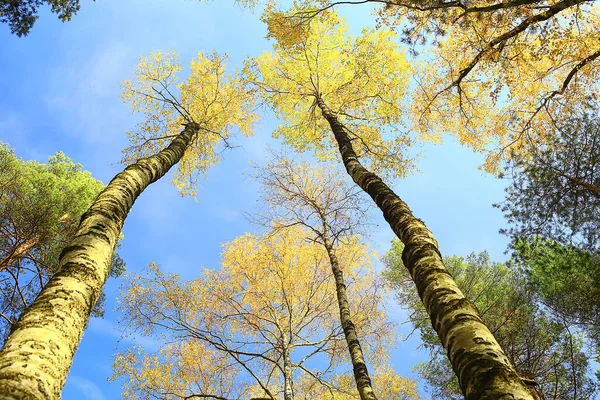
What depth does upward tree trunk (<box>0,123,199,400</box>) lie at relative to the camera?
1.88 metres

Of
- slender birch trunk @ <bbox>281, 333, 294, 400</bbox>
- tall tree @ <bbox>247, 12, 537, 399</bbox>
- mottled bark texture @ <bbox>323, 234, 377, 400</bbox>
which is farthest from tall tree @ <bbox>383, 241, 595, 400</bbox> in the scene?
tall tree @ <bbox>247, 12, 537, 399</bbox>

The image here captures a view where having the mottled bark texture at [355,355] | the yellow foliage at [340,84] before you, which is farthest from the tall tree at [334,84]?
the mottled bark texture at [355,355]

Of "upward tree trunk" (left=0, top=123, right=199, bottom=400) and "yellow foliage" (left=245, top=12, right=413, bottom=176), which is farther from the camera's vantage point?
"yellow foliage" (left=245, top=12, right=413, bottom=176)

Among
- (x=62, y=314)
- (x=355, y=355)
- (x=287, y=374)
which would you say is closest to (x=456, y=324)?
(x=62, y=314)

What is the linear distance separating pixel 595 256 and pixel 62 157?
17094 mm

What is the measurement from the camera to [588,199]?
8375 mm

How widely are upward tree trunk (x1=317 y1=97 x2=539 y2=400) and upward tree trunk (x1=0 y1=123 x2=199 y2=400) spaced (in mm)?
2223

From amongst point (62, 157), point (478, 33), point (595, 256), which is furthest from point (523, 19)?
point (62, 157)

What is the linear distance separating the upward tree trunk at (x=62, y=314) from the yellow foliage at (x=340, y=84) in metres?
7.40

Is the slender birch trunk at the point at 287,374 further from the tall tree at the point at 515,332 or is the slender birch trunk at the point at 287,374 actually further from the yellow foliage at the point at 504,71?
the yellow foliage at the point at 504,71

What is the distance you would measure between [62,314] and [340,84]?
9.73 metres

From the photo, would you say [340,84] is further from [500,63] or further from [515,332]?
[515,332]

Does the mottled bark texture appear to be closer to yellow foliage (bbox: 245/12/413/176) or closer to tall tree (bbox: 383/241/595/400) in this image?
tall tree (bbox: 383/241/595/400)

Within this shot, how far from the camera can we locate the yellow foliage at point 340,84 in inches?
406
